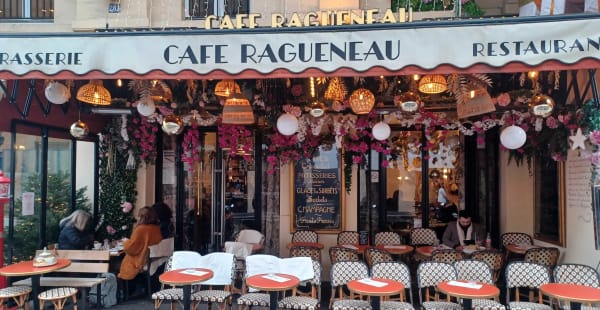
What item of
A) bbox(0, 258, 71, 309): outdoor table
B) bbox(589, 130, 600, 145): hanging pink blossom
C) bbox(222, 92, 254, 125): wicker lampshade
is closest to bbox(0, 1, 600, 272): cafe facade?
bbox(222, 92, 254, 125): wicker lampshade

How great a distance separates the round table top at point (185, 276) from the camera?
201 inches

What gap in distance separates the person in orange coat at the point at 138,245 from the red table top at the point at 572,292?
5794mm

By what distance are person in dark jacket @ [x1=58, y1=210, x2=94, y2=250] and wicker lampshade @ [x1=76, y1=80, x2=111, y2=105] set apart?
2060mm

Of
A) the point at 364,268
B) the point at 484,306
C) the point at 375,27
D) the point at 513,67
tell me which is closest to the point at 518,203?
the point at 484,306

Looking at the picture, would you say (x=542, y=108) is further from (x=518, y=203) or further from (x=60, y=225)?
(x=60, y=225)

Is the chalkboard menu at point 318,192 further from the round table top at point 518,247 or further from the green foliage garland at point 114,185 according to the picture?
the green foliage garland at point 114,185

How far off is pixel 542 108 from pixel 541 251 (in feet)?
8.58

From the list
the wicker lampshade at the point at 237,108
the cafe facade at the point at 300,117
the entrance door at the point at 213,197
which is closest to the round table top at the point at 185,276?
the cafe facade at the point at 300,117

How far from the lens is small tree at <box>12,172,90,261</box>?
672 cm

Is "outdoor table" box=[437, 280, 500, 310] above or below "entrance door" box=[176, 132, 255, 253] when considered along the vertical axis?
below

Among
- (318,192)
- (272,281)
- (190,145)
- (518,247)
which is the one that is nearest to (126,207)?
(190,145)

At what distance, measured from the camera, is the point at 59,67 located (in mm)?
4574

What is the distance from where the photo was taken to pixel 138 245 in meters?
7.04

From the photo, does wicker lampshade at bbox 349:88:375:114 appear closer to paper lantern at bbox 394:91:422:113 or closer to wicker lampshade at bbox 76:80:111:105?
paper lantern at bbox 394:91:422:113
